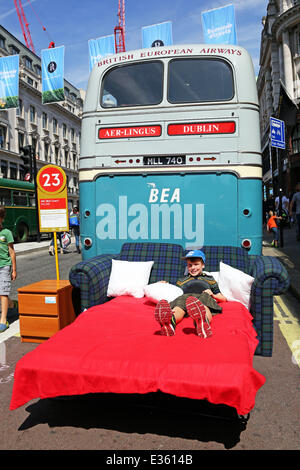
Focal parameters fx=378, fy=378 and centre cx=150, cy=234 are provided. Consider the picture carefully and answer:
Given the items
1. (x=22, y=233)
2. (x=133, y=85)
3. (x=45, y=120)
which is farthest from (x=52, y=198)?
(x=45, y=120)

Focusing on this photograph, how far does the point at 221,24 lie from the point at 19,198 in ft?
44.5

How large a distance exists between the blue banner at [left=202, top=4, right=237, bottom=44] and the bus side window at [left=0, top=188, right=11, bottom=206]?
12.4 meters

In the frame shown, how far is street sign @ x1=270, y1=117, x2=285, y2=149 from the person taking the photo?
10.5 meters

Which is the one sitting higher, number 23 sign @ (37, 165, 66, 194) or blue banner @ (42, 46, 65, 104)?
blue banner @ (42, 46, 65, 104)

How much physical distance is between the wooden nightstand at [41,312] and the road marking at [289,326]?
2761mm

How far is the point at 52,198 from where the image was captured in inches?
248

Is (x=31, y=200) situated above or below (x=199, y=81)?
below

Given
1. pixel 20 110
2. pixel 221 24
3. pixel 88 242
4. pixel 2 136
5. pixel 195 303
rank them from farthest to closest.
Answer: pixel 20 110 → pixel 2 136 → pixel 221 24 → pixel 88 242 → pixel 195 303

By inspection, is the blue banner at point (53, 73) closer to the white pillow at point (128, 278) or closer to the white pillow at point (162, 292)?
the white pillow at point (128, 278)

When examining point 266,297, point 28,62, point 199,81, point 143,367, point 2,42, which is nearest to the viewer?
point 143,367

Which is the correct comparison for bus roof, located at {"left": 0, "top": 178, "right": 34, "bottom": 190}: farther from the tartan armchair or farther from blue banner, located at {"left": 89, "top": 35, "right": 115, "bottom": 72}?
the tartan armchair

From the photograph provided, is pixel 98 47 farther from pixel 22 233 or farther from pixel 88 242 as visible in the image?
pixel 88 242

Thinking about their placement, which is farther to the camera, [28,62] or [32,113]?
[28,62]

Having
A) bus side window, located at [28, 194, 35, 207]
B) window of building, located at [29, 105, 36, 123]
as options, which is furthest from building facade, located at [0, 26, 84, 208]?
bus side window, located at [28, 194, 35, 207]
